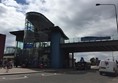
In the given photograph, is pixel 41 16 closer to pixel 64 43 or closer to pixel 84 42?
pixel 64 43

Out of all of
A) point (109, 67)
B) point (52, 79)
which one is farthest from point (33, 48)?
point (52, 79)

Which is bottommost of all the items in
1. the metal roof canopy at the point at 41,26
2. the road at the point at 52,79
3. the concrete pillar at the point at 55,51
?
the road at the point at 52,79

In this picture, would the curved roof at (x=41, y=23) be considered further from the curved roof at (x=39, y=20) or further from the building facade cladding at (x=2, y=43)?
the building facade cladding at (x=2, y=43)

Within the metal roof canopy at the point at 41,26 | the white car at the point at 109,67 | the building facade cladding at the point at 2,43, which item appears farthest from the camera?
the metal roof canopy at the point at 41,26

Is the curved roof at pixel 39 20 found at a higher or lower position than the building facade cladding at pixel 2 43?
higher

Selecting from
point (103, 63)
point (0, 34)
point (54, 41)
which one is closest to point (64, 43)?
point (54, 41)

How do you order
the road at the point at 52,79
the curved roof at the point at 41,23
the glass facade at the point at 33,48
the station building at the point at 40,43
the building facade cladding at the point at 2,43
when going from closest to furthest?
the road at the point at 52,79 < the building facade cladding at the point at 2,43 < the glass facade at the point at 33,48 < the station building at the point at 40,43 < the curved roof at the point at 41,23

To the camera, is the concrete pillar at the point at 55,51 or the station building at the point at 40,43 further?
the concrete pillar at the point at 55,51

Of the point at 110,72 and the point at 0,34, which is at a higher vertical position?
the point at 0,34

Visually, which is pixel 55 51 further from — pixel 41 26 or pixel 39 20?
pixel 39 20

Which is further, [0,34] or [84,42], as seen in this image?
[84,42]

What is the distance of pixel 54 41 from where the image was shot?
Answer: 56.4m

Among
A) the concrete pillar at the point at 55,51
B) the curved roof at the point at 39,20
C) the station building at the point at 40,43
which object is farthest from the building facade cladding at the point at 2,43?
the concrete pillar at the point at 55,51

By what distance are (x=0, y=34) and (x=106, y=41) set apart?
24.5 metres
